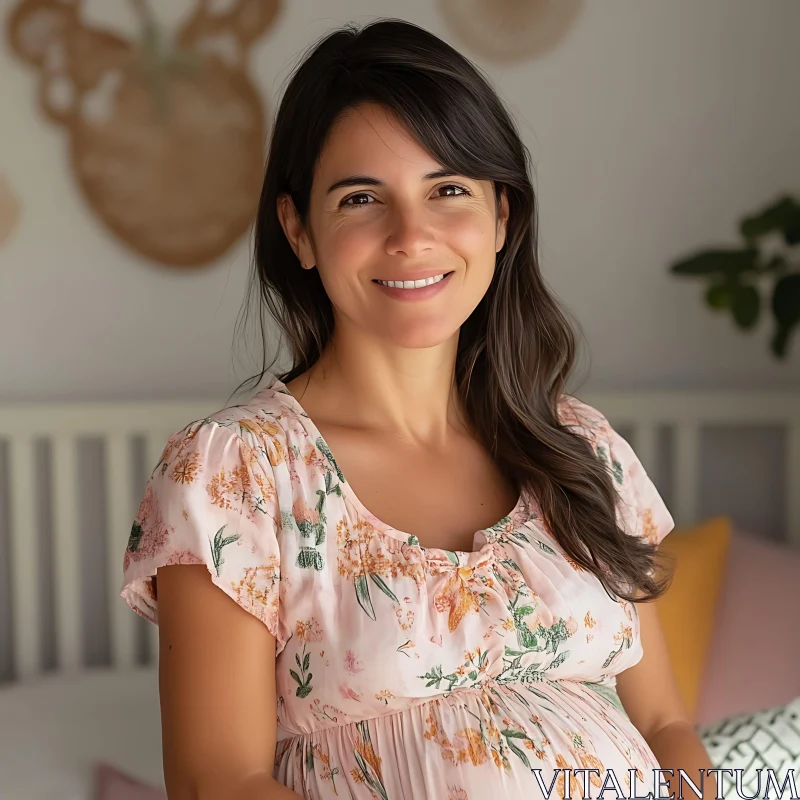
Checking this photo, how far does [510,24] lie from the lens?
219cm

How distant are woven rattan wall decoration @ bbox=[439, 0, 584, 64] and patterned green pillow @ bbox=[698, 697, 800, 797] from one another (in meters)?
1.43

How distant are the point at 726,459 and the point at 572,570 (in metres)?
1.28

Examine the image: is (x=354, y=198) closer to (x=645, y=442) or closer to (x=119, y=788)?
(x=119, y=788)

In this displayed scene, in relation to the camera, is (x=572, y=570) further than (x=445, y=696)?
Yes

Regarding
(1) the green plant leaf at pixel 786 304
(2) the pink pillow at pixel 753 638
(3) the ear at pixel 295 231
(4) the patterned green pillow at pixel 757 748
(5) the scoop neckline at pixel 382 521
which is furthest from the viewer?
(1) the green plant leaf at pixel 786 304

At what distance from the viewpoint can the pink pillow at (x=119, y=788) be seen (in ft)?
5.22

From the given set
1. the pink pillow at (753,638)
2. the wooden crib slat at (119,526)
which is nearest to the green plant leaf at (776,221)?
the pink pillow at (753,638)

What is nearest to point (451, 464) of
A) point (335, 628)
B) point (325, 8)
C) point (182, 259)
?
point (335, 628)

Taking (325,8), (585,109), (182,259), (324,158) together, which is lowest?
(182,259)

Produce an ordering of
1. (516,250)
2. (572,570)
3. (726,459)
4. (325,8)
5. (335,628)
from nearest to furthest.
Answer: (335,628), (572,570), (516,250), (325,8), (726,459)

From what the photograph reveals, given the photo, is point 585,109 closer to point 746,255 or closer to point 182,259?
point 746,255

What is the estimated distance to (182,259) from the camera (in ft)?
7.27

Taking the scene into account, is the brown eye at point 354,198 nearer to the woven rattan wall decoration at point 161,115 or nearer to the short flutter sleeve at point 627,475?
the short flutter sleeve at point 627,475

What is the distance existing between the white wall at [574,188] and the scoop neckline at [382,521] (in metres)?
1.09
